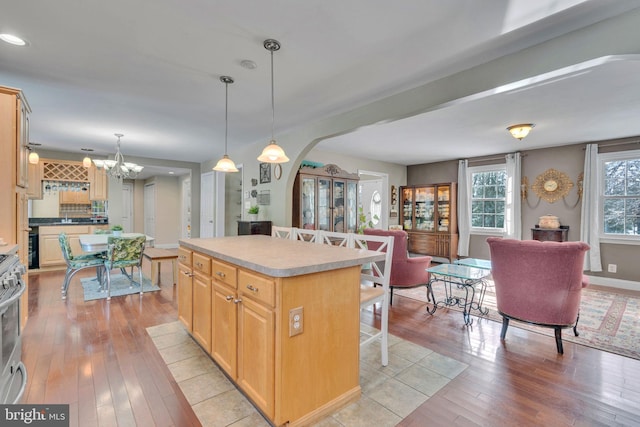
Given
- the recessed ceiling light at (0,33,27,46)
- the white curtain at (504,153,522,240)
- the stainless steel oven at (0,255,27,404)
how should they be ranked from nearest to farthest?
the stainless steel oven at (0,255,27,404), the recessed ceiling light at (0,33,27,46), the white curtain at (504,153,522,240)

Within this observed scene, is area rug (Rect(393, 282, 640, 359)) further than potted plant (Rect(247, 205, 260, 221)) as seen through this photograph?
No

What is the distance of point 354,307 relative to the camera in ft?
6.09

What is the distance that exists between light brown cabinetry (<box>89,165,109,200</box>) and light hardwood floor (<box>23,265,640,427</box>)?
3856 mm

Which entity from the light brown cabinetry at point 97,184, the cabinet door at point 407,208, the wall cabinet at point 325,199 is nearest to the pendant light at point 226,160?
the wall cabinet at point 325,199

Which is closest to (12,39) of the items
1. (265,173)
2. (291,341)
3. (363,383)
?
(291,341)

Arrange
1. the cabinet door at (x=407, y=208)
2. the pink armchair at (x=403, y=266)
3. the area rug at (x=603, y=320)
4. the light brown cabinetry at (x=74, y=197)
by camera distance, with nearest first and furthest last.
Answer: the area rug at (x=603, y=320) → the pink armchair at (x=403, y=266) → the light brown cabinetry at (x=74, y=197) → the cabinet door at (x=407, y=208)

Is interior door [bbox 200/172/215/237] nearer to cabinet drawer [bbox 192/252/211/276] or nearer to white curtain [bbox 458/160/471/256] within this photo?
cabinet drawer [bbox 192/252/211/276]

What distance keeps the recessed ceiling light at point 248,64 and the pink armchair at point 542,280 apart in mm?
2707

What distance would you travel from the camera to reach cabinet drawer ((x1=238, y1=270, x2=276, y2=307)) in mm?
1530

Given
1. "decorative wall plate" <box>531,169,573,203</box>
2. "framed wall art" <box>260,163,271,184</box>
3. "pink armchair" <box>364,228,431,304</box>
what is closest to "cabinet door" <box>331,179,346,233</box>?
"framed wall art" <box>260,163,271,184</box>

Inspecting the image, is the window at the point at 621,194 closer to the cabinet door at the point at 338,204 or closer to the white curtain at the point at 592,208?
the white curtain at the point at 592,208

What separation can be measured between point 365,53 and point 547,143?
4710mm

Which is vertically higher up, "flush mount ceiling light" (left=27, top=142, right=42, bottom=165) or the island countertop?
"flush mount ceiling light" (left=27, top=142, right=42, bottom=165)

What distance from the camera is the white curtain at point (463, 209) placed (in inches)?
258
